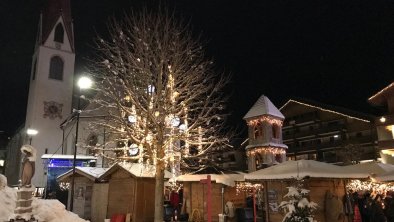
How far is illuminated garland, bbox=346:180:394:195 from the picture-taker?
15895mm

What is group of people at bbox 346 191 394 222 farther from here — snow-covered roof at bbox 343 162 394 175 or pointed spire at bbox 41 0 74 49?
pointed spire at bbox 41 0 74 49

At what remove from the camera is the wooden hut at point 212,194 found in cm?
1975

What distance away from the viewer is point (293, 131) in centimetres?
5000

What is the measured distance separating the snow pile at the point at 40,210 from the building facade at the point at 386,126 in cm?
3096

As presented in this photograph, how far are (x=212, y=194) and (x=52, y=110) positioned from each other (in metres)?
33.6

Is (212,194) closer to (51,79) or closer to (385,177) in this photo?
(385,177)

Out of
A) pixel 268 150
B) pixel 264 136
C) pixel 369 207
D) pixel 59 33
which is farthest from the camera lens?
pixel 59 33

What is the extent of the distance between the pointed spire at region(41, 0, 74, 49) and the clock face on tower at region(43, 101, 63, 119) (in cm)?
1005

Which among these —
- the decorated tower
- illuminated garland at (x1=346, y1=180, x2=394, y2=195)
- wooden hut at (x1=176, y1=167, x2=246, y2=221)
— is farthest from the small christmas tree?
the decorated tower

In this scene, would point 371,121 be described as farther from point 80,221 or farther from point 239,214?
point 80,221

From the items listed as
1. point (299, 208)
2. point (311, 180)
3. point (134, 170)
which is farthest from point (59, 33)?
point (299, 208)

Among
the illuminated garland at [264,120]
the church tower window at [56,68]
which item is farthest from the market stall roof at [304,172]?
the church tower window at [56,68]

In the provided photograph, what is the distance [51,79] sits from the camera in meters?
48.0

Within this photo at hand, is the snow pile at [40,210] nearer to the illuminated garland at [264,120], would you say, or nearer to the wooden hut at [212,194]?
the wooden hut at [212,194]
